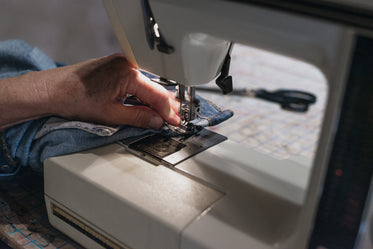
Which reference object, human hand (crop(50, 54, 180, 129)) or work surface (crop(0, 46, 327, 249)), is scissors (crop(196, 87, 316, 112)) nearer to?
work surface (crop(0, 46, 327, 249))

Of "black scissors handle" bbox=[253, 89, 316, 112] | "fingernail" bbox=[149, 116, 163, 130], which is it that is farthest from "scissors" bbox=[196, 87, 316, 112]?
"fingernail" bbox=[149, 116, 163, 130]

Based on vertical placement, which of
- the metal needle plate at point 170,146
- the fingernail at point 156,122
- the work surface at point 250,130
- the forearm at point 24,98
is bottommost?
the work surface at point 250,130

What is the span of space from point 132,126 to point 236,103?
0.59 meters

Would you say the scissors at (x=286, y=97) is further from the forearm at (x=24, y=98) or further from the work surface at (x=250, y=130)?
the forearm at (x=24, y=98)

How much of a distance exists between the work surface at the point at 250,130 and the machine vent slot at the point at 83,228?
1.4 inches

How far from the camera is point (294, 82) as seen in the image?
1.47 metres

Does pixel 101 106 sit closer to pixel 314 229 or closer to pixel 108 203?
pixel 108 203

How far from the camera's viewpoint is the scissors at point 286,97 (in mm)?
1276

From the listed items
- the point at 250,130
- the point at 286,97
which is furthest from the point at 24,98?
the point at 286,97

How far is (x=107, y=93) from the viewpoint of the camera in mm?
755

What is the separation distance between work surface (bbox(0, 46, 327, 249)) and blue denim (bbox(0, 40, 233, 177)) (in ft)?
0.21

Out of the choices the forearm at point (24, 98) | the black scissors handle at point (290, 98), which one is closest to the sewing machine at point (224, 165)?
the forearm at point (24, 98)

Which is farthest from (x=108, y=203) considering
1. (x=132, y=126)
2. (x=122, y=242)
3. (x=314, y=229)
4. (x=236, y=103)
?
(x=236, y=103)

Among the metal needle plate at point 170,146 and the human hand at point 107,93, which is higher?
the human hand at point 107,93
